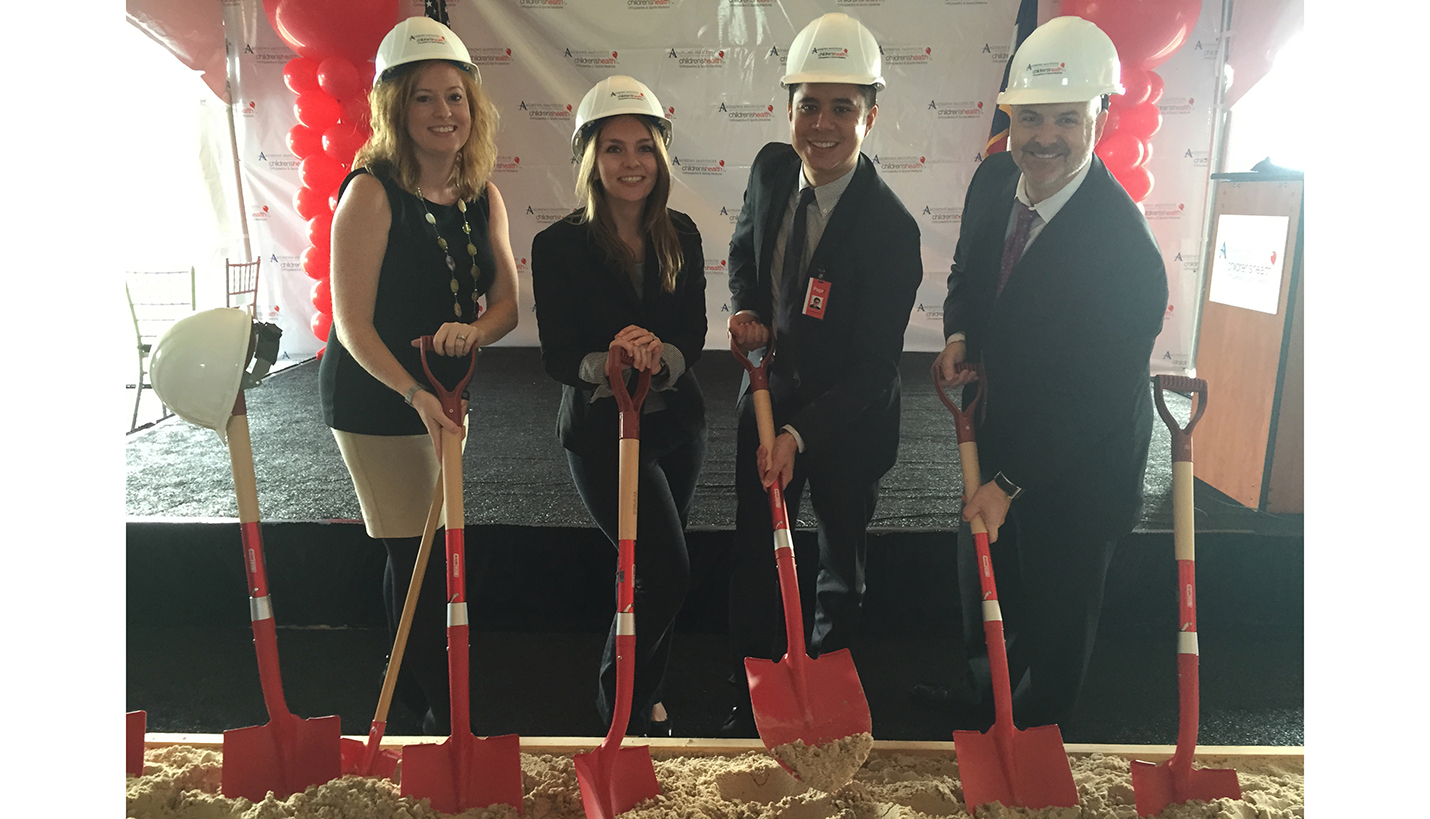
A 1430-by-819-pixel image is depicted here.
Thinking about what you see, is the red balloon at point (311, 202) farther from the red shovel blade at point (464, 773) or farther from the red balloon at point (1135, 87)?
the red balloon at point (1135, 87)

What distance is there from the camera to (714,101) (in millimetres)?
4680

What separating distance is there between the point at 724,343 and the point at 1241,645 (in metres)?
3.34

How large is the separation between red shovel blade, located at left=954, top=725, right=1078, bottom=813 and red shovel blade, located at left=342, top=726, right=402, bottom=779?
4.35 feet

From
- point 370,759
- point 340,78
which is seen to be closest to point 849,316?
point 370,759

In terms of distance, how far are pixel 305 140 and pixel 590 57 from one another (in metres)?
1.66

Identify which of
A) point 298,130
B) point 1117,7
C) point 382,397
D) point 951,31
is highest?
point 951,31

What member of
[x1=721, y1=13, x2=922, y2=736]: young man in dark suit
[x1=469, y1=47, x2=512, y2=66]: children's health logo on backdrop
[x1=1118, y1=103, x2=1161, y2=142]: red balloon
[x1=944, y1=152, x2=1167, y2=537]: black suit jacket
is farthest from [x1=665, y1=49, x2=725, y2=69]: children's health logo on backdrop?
[x1=944, y1=152, x2=1167, y2=537]: black suit jacket

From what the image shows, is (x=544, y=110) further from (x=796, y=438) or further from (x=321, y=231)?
(x=796, y=438)

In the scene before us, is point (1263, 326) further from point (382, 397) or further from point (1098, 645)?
point (382, 397)

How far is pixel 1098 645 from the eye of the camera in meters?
2.80

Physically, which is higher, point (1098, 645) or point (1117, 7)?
point (1117, 7)

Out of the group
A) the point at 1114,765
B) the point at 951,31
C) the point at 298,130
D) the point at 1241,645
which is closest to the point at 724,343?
the point at 951,31
